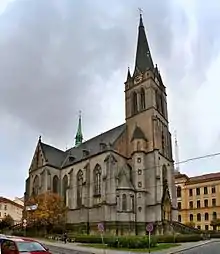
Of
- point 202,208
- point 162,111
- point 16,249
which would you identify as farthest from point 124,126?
point 16,249

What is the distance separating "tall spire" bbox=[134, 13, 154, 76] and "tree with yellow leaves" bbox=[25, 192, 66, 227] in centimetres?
2863

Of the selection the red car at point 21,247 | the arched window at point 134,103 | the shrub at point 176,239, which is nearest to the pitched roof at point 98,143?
the arched window at point 134,103

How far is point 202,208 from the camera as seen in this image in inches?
3472

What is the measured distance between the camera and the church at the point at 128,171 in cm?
5512

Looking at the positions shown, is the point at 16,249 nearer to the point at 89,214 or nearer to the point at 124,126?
the point at 89,214

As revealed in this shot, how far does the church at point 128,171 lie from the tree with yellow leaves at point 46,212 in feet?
12.0

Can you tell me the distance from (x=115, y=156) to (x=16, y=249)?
44361 mm

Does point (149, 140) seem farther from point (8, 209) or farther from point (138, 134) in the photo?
point (8, 209)

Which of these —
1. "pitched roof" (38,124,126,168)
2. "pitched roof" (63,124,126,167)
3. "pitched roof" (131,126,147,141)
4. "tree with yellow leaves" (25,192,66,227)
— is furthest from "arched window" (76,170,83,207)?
"pitched roof" (131,126,147,141)

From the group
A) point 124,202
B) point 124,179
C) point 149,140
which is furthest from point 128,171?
point 149,140

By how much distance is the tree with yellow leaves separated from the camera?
56562 millimetres

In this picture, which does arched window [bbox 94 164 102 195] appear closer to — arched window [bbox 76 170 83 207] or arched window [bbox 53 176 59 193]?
arched window [bbox 76 170 83 207]

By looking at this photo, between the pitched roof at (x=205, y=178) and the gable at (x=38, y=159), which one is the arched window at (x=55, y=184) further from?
the pitched roof at (x=205, y=178)

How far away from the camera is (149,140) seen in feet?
195
